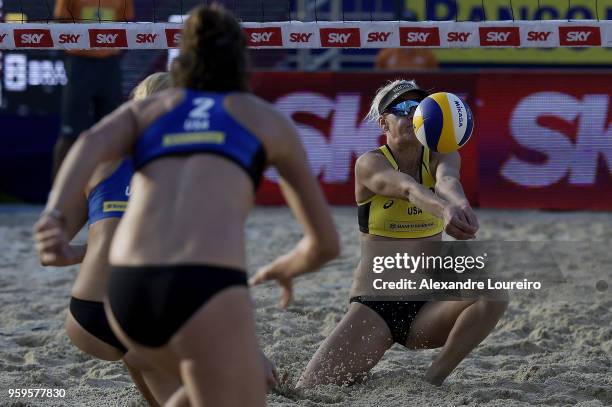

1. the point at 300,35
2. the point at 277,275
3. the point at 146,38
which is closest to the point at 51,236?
the point at 277,275

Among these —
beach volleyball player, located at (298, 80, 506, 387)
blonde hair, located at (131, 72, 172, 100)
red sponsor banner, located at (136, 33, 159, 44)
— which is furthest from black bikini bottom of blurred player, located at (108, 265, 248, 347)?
red sponsor banner, located at (136, 33, 159, 44)

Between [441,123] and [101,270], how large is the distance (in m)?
1.61

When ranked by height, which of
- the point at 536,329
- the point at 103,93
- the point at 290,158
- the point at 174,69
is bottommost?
the point at 536,329

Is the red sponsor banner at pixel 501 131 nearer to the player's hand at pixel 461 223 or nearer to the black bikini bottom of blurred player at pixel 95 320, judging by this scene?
the player's hand at pixel 461 223

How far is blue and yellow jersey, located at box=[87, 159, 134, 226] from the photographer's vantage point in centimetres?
351

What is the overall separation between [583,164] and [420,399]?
500 cm

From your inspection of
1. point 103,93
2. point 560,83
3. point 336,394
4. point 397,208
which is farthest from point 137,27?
point 560,83

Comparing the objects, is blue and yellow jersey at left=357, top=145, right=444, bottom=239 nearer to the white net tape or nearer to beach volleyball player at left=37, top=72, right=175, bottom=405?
the white net tape

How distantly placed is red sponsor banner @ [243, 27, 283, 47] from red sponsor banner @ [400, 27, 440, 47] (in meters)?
0.57

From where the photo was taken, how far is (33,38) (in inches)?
197

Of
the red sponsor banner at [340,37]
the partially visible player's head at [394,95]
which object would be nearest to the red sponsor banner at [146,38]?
the red sponsor banner at [340,37]

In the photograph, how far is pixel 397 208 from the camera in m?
4.57

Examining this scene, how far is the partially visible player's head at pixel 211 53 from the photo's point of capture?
8.89ft

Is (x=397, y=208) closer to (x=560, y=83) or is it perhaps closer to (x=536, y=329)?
(x=536, y=329)
